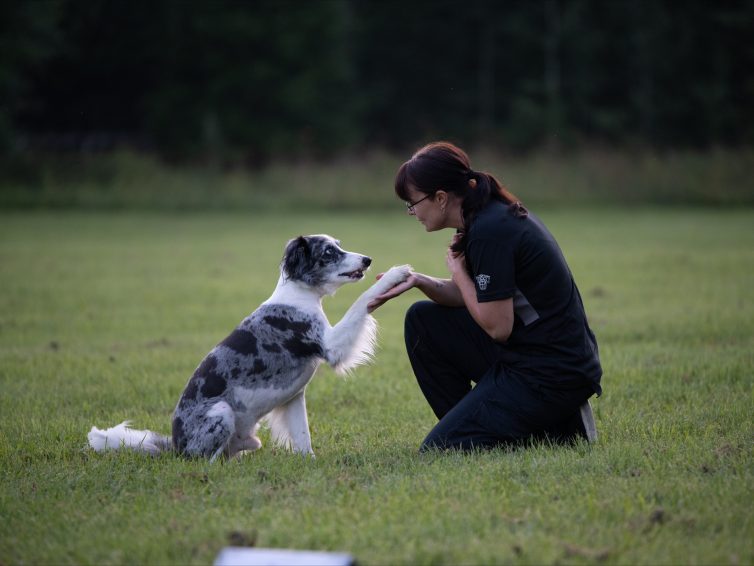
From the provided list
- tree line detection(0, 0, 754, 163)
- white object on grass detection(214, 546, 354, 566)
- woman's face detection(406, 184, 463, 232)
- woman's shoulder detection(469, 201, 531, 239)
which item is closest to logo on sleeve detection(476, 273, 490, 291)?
Result: woman's shoulder detection(469, 201, 531, 239)

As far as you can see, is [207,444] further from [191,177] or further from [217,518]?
[191,177]

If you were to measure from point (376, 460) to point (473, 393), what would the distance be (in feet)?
2.46

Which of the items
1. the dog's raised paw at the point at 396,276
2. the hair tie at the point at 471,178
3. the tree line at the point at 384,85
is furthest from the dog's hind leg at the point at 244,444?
the tree line at the point at 384,85

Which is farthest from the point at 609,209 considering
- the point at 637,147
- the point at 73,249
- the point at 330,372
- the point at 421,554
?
the point at 421,554

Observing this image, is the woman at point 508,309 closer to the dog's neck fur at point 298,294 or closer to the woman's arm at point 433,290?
the woman's arm at point 433,290

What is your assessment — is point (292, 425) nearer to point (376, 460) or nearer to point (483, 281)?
point (376, 460)

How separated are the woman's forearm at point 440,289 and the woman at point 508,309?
11.7 inches

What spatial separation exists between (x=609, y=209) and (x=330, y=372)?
21.2 metres

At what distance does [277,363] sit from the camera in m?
5.98

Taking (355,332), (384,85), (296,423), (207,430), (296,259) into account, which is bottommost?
(296,423)

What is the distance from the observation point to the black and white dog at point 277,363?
5.79 metres

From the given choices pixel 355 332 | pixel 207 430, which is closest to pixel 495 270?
pixel 355 332

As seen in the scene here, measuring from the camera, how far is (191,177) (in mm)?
32094

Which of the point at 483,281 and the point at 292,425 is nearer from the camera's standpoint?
the point at 483,281
